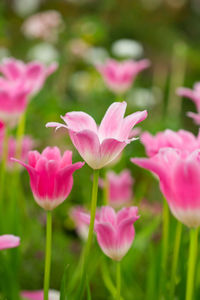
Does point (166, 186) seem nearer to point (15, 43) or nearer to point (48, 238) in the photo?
point (48, 238)

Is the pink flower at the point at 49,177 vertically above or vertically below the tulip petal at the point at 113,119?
below

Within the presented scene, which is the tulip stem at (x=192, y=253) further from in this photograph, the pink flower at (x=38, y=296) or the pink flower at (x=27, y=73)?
the pink flower at (x=27, y=73)

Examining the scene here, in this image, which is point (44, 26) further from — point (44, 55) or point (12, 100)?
point (12, 100)

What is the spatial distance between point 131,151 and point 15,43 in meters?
2.17

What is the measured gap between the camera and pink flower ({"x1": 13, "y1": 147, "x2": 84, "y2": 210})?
443 millimetres

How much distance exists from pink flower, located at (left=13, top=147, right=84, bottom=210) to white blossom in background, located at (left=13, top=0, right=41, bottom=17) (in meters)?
4.01

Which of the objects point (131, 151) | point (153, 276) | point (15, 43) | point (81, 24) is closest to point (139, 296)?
point (153, 276)

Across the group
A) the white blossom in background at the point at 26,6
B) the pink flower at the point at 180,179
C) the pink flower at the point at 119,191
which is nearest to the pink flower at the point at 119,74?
the pink flower at the point at 119,191

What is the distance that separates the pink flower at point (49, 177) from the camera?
1.45ft

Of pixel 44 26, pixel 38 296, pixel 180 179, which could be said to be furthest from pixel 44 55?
pixel 180 179

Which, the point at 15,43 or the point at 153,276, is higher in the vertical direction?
the point at 15,43

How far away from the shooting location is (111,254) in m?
0.47

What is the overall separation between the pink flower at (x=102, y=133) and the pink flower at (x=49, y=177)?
0.09 feet

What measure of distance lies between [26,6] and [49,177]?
4182mm
